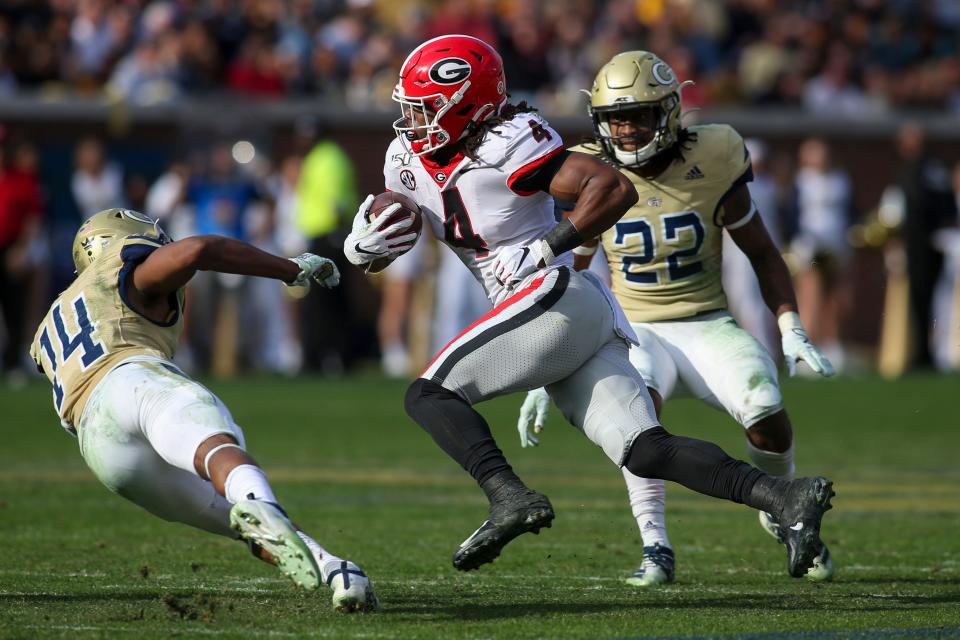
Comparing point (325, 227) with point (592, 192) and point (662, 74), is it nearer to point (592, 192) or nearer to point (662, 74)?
point (662, 74)

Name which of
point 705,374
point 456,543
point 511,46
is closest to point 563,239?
point 705,374

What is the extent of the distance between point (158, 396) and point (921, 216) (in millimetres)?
11404

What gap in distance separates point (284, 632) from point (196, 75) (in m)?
11.5

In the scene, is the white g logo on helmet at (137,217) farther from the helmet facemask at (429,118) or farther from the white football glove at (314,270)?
the helmet facemask at (429,118)

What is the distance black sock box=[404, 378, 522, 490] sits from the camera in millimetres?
4559

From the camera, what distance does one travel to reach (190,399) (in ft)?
14.3

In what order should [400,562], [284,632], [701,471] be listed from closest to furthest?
[284,632] < [701,471] < [400,562]

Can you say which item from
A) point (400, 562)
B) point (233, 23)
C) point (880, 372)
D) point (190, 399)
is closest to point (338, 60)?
point (233, 23)

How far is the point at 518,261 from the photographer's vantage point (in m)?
4.74

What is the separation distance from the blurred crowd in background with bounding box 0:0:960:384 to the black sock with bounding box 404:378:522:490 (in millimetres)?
8941

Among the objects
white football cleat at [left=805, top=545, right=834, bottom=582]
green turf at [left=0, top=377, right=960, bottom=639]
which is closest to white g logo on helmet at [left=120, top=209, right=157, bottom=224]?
green turf at [left=0, top=377, right=960, bottom=639]

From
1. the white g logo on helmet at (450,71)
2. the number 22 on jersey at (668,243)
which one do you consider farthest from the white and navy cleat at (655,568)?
the white g logo on helmet at (450,71)

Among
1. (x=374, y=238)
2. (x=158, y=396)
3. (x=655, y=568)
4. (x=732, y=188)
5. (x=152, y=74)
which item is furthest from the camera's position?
(x=152, y=74)

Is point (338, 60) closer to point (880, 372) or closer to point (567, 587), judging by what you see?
point (880, 372)
